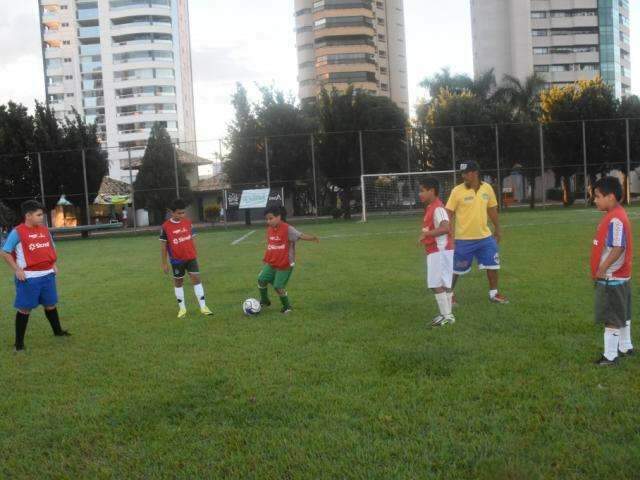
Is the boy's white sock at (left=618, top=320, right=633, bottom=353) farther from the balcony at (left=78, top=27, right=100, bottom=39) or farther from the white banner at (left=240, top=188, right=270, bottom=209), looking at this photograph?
the balcony at (left=78, top=27, right=100, bottom=39)

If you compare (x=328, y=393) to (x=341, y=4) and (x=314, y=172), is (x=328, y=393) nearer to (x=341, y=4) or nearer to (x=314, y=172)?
(x=314, y=172)

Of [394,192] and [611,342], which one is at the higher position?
[394,192]

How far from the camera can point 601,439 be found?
368 centimetres

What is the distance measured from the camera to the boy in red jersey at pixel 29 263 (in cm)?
703

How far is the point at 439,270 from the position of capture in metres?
7.09

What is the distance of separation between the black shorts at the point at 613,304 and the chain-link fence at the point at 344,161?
1157 inches

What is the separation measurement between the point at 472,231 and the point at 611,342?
11.1 feet

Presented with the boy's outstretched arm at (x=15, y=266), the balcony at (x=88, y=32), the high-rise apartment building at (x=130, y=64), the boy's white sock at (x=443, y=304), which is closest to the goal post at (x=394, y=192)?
the boy's white sock at (x=443, y=304)

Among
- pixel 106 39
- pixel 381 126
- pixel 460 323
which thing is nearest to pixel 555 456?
pixel 460 323

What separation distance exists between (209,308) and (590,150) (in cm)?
3544

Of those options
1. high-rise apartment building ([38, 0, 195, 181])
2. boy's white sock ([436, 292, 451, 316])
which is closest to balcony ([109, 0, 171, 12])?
high-rise apartment building ([38, 0, 195, 181])

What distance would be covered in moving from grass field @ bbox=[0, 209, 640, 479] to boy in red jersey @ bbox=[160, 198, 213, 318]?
30 centimetres

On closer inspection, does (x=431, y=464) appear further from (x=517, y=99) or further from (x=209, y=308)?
(x=517, y=99)

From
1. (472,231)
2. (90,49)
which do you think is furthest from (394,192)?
(90,49)
